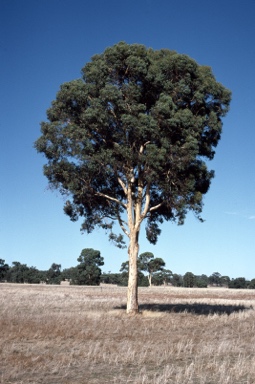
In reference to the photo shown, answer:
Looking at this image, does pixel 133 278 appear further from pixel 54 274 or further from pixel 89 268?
pixel 54 274

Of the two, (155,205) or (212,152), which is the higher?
(212,152)

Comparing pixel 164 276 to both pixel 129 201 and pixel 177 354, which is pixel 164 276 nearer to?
pixel 129 201

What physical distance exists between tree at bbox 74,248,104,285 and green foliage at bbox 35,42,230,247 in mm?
90114

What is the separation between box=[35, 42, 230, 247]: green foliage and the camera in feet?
78.9

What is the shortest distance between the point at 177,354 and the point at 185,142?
14.6m

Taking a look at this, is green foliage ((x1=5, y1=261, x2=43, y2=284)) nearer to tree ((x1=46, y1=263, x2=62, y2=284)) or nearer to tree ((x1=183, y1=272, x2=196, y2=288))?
tree ((x1=46, y1=263, x2=62, y2=284))

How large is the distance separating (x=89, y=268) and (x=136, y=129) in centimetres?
9425

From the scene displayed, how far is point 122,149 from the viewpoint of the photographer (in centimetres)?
2456

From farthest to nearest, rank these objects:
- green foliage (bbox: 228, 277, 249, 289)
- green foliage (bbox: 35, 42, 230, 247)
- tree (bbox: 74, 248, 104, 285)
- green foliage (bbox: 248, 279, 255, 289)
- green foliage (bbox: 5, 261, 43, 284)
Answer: green foliage (bbox: 228, 277, 249, 289) → green foliage (bbox: 248, 279, 255, 289) → green foliage (bbox: 5, 261, 43, 284) → tree (bbox: 74, 248, 104, 285) → green foliage (bbox: 35, 42, 230, 247)

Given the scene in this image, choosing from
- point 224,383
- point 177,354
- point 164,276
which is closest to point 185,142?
point 177,354

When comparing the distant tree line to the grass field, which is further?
the distant tree line

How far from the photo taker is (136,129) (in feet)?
77.9

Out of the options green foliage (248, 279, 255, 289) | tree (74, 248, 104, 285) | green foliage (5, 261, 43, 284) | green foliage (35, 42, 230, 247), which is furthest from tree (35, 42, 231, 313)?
green foliage (248, 279, 255, 289)

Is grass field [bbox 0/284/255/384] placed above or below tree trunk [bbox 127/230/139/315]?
below
